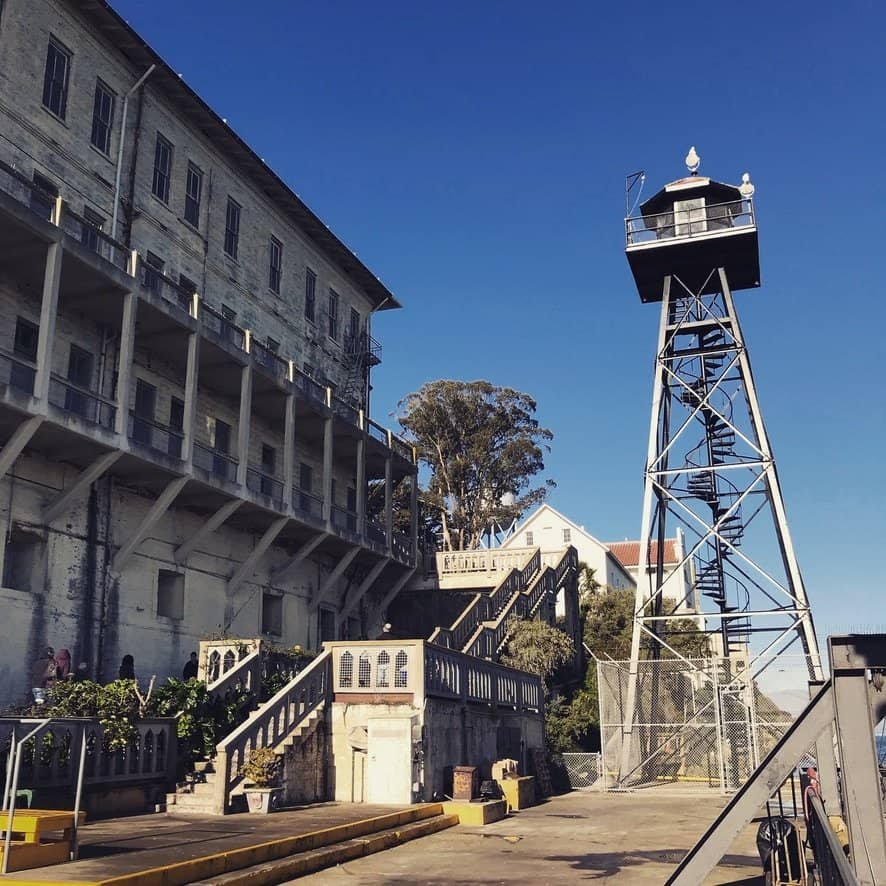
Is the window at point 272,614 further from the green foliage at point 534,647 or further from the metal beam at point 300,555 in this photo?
the green foliage at point 534,647

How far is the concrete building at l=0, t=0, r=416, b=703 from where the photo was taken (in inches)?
856

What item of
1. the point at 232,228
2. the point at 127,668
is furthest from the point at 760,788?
the point at 232,228

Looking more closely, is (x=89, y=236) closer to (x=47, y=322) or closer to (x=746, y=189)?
(x=47, y=322)

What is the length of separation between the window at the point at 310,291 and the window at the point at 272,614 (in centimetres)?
1134

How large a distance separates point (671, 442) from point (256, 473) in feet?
43.6

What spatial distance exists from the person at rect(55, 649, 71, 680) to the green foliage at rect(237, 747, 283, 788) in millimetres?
4814

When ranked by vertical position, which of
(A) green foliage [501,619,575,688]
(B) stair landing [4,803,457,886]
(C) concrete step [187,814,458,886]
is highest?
(A) green foliage [501,619,575,688]

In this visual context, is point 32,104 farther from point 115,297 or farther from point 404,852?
point 404,852

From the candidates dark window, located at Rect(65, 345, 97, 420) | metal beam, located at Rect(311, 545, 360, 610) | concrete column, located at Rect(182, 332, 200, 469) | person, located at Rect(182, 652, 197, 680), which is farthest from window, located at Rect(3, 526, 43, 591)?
metal beam, located at Rect(311, 545, 360, 610)

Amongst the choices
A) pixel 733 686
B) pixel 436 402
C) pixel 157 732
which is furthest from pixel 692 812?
pixel 436 402

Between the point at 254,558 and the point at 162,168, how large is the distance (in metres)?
12.1

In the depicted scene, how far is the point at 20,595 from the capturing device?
21.4 metres

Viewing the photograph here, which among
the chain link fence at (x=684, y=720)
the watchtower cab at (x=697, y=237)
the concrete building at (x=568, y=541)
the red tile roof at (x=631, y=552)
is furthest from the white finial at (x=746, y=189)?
the red tile roof at (x=631, y=552)

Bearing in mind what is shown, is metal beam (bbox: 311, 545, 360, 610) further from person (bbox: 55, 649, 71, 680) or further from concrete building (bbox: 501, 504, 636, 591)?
concrete building (bbox: 501, 504, 636, 591)
